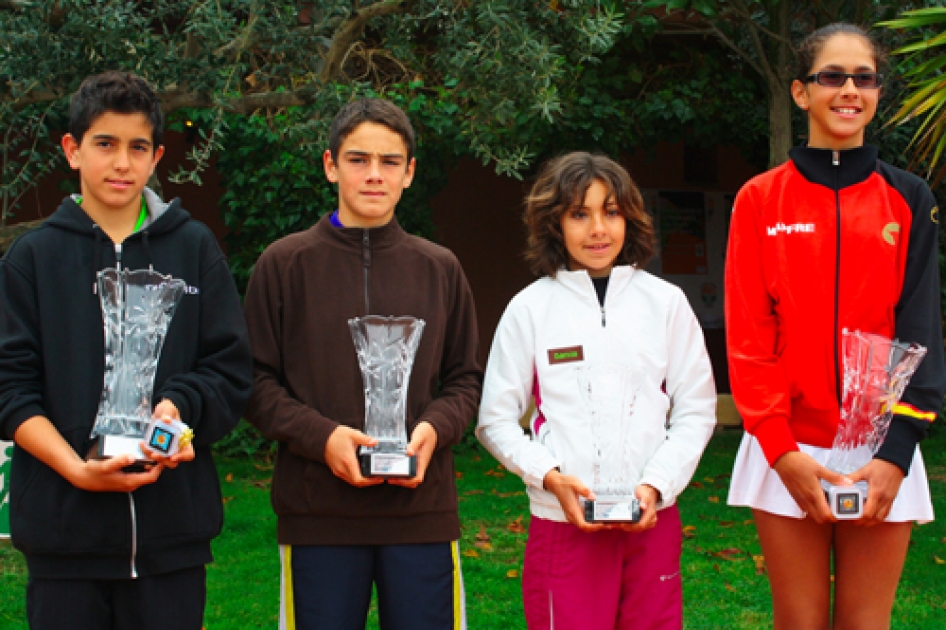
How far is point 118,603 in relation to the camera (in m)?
2.37

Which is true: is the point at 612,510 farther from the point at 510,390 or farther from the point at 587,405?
the point at 510,390

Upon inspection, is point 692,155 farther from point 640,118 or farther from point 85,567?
point 85,567

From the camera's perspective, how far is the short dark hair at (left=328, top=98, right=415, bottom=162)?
9.07 ft

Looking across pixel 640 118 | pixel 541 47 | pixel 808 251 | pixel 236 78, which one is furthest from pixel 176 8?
pixel 640 118

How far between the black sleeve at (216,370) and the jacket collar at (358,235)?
32 cm

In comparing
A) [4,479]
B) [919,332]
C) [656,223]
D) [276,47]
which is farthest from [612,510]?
[656,223]

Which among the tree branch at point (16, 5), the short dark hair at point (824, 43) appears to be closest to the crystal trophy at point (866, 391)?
the short dark hair at point (824, 43)

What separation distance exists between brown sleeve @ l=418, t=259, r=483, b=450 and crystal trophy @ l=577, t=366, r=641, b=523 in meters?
0.34

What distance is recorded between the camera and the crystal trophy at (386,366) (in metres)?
2.53

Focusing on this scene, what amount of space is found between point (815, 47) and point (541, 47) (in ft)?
5.18

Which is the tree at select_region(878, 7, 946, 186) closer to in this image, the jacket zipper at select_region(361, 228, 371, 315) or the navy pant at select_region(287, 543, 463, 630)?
the jacket zipper at select_region(361, 228, 371, 315)

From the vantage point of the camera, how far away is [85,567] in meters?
2.31

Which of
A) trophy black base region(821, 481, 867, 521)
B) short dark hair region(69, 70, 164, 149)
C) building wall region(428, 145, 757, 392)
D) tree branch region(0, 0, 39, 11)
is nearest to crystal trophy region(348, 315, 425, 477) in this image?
short dark hair region(69, 70, 164, 149)

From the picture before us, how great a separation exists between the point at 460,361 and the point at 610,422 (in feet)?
1.61
